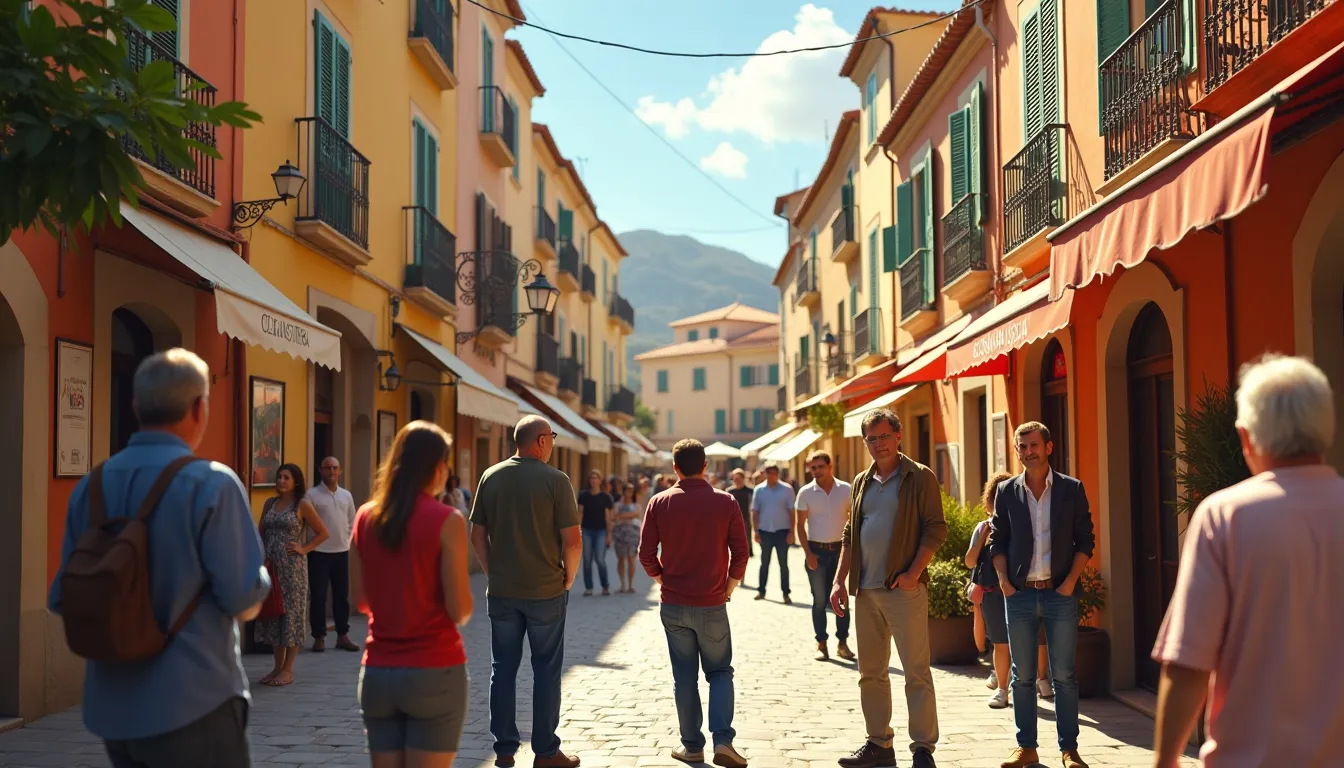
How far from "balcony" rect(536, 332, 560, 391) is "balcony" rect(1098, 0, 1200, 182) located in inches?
756

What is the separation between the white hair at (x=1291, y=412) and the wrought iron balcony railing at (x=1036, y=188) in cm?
846

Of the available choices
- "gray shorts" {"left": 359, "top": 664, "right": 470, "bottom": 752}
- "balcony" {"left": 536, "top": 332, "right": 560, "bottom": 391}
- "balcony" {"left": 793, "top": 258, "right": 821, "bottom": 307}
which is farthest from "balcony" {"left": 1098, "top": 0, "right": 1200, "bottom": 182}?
"balcony" {"left": 793, "top": 258, "right": 821, "bottom": 307}

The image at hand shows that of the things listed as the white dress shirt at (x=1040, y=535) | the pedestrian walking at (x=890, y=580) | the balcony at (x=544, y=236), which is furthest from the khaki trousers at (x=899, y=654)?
the balcony at (x=544, y=236)

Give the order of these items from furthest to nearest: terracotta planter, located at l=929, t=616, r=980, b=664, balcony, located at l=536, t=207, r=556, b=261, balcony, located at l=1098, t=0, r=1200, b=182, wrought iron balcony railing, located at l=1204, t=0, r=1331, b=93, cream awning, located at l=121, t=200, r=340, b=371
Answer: balcony, located at l=536, t=207, r=556, b=261 < terracotta planter, located at l=929, t=616, r=980, b=664 < cream awning, located at l=121, t=200, r=340, b=371 < balcony, located at l=1098, t=0, r=1200, b=182 < wrought iron balcony railing, located at l=1204, t=0, r=1331, b=93

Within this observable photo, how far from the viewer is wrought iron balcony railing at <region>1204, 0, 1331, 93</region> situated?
6230 millimetres

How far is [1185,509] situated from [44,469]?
7.17m

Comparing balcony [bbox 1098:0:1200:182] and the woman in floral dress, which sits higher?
balcony [bbox 1098:0:1200:182]

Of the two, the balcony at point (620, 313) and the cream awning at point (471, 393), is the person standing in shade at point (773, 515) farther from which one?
the balcony at point (620, 313)

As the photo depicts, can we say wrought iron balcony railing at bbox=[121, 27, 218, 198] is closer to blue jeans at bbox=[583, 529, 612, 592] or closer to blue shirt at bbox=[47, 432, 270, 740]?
blue shirt at bbox=[47, 432, 270, 740]

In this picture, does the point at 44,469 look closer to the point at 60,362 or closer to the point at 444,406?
the point at 60,362

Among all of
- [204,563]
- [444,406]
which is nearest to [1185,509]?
[204,563]

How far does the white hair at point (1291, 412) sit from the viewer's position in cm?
298

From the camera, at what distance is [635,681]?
31.5ft

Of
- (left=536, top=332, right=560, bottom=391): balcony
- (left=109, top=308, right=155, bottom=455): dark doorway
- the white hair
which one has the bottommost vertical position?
the white hair
